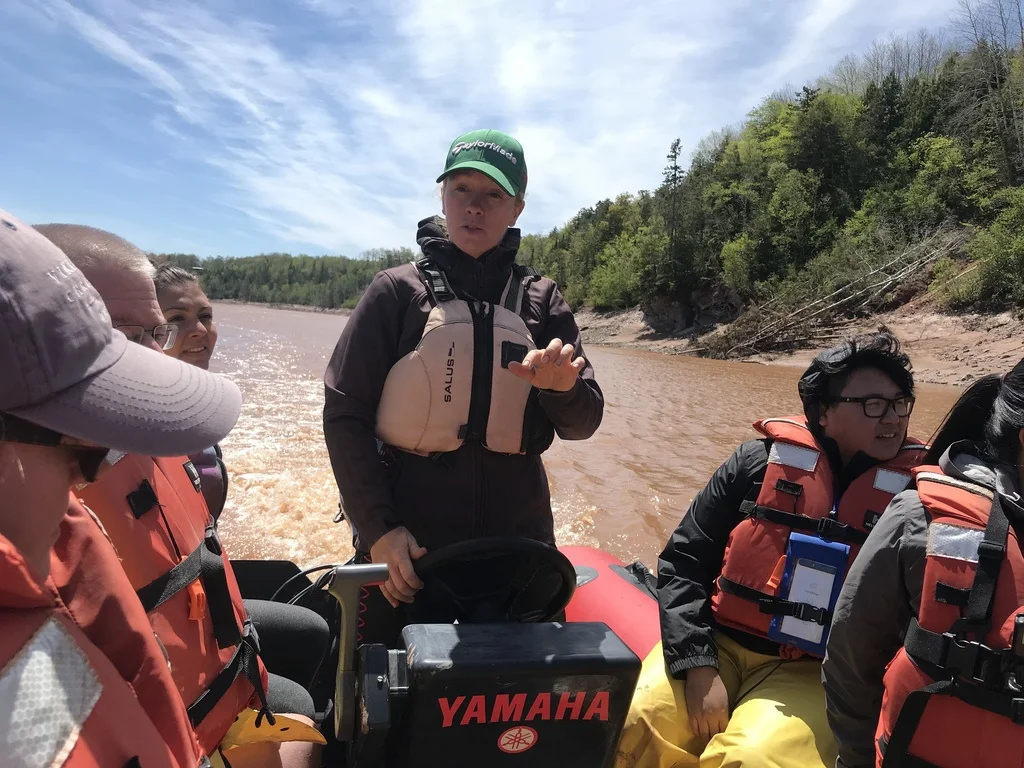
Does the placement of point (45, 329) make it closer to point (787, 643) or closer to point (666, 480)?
point (787, 643)

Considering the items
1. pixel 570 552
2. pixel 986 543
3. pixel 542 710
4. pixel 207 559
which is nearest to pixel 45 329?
pixel 207 559

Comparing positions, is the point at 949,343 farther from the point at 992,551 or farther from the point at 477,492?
the point at 477,492

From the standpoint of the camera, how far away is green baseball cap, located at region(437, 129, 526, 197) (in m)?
1.69

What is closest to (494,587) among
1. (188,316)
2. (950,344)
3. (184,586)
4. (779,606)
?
(184,586)

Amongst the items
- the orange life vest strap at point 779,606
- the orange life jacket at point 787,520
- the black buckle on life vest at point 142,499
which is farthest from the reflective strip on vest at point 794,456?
the black buckle on life vest at point 142,499

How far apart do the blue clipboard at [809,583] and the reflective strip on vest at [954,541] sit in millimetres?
569

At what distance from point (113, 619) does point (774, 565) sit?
177cm

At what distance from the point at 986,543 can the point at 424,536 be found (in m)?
1.28

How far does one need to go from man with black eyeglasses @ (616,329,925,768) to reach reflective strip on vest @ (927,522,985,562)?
1.91 ft

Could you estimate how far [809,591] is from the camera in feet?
6.35

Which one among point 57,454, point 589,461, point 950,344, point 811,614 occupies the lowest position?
point 589,461

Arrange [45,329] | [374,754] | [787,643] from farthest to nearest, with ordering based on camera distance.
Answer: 1. [787,643]
2. [374,754]
3. [45,329]

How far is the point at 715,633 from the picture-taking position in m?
2.09

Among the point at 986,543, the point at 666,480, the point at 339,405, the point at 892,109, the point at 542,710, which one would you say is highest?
the point at 892,109
